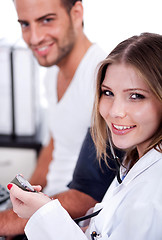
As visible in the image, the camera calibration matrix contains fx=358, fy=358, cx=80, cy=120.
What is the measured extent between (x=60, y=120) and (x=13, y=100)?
17.9 inches

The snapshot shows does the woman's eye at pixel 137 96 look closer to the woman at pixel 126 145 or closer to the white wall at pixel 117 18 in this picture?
the woman at pixel 126 145

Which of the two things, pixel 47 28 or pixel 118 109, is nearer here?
pixel 118 109

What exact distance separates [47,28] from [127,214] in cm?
61

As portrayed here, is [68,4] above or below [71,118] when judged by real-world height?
above

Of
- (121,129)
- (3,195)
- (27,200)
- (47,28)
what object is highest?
(47,28)

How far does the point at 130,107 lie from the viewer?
2.19 feet

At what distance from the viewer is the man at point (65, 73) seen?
98 cm

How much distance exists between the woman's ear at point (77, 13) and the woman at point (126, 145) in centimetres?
36

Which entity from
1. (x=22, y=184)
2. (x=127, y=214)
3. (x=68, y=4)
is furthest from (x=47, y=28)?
(x=127, y=214)

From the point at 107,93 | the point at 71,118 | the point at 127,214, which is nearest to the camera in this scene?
the point at 127,214

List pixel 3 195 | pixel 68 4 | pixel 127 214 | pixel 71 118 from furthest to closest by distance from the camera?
pixel 71 118 < pixel 68 4 < pixel 3 195 < pixel 127 214

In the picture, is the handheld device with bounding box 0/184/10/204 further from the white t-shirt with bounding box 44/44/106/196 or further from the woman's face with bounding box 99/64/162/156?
the woman's face with bounding box 99/64/162/156

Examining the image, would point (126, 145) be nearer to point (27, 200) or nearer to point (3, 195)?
point (27, 200)

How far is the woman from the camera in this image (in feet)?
2.02
